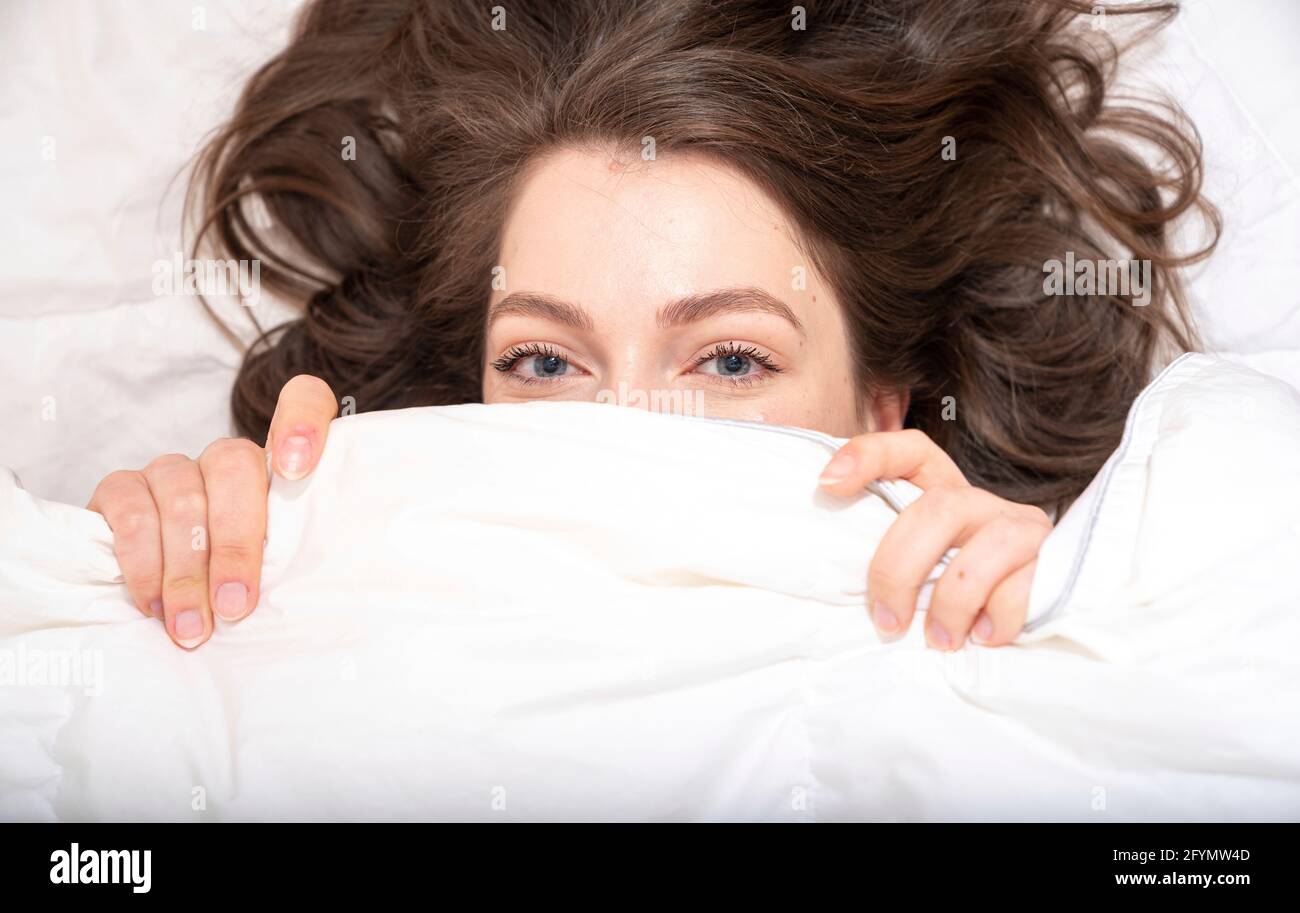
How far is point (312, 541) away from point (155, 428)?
65cm

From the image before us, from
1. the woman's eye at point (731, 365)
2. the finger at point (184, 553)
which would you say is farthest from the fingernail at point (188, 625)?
the woman's eye at point (731, 365)

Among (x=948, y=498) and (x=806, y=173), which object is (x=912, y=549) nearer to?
(x=948, y=498)

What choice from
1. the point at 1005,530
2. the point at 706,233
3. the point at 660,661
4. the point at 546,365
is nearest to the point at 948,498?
the point at 1005,530

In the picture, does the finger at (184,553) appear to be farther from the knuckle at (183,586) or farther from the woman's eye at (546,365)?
the woman's eye at (546,365)

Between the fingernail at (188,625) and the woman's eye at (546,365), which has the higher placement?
the woman's eye at (546,365)

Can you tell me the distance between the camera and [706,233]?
1.13 metres

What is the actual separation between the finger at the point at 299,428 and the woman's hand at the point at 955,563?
430 millimetres

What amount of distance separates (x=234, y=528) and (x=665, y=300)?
441 millimetres

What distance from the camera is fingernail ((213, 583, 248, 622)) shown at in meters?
0.92

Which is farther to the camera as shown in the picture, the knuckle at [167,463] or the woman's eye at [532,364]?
the woman's eye at [532,364]

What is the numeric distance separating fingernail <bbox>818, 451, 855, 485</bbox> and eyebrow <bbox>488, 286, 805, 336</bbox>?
26 centimetres

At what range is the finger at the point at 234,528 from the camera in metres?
0.93
